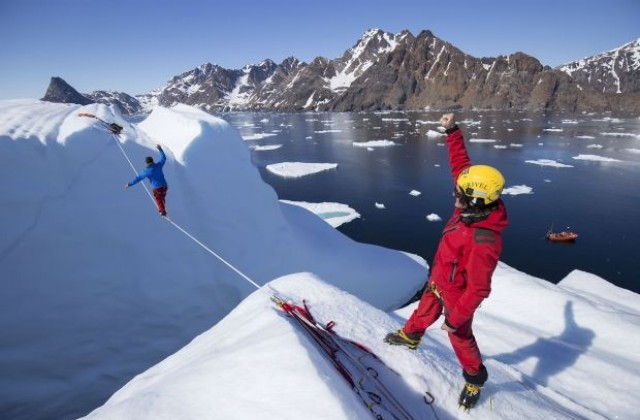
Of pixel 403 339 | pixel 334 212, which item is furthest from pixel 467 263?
pixel 334 212

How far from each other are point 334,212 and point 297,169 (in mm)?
13315

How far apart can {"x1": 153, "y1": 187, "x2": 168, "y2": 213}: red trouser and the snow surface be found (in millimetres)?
333

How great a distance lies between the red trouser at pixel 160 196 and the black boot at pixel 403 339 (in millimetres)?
6448

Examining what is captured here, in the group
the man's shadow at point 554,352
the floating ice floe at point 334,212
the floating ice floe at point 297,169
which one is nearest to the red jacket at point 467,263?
the man's shadow at point 554,352

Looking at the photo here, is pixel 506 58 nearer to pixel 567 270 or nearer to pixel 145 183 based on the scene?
pixel 567 270

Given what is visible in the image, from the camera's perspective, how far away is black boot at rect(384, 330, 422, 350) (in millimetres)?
3447

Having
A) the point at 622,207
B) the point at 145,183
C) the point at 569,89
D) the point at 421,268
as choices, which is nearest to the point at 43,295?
the point at 145,183

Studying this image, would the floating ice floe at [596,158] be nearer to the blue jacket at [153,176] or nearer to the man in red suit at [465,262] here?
the man in red suit at [465,262]

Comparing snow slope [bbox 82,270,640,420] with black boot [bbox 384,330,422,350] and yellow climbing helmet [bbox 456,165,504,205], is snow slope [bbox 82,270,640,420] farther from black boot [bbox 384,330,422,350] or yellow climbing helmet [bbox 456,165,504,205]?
yellow climbing helmet [bbox 456,165,504,205]

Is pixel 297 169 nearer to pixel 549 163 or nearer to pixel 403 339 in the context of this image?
pixel 549 163

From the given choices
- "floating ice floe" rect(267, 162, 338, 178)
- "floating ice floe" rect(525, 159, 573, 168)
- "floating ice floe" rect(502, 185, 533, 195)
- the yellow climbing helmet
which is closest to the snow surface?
the yellow climbing helmet

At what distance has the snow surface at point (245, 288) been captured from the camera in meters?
2.64

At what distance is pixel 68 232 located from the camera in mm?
6898

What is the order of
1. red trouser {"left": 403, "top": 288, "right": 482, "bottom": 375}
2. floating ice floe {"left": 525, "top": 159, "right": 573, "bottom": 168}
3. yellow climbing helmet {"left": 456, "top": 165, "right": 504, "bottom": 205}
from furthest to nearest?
floating ice floe {"left": 525, "top": 159, "right": 573, "bottom": 168} < red trouser {"left": 403, "top": 288, "right": 482, "bottom": 375} < yellow climbing helmet {"left": 456, "top": 165, "right": 504, "bottom": 205}
